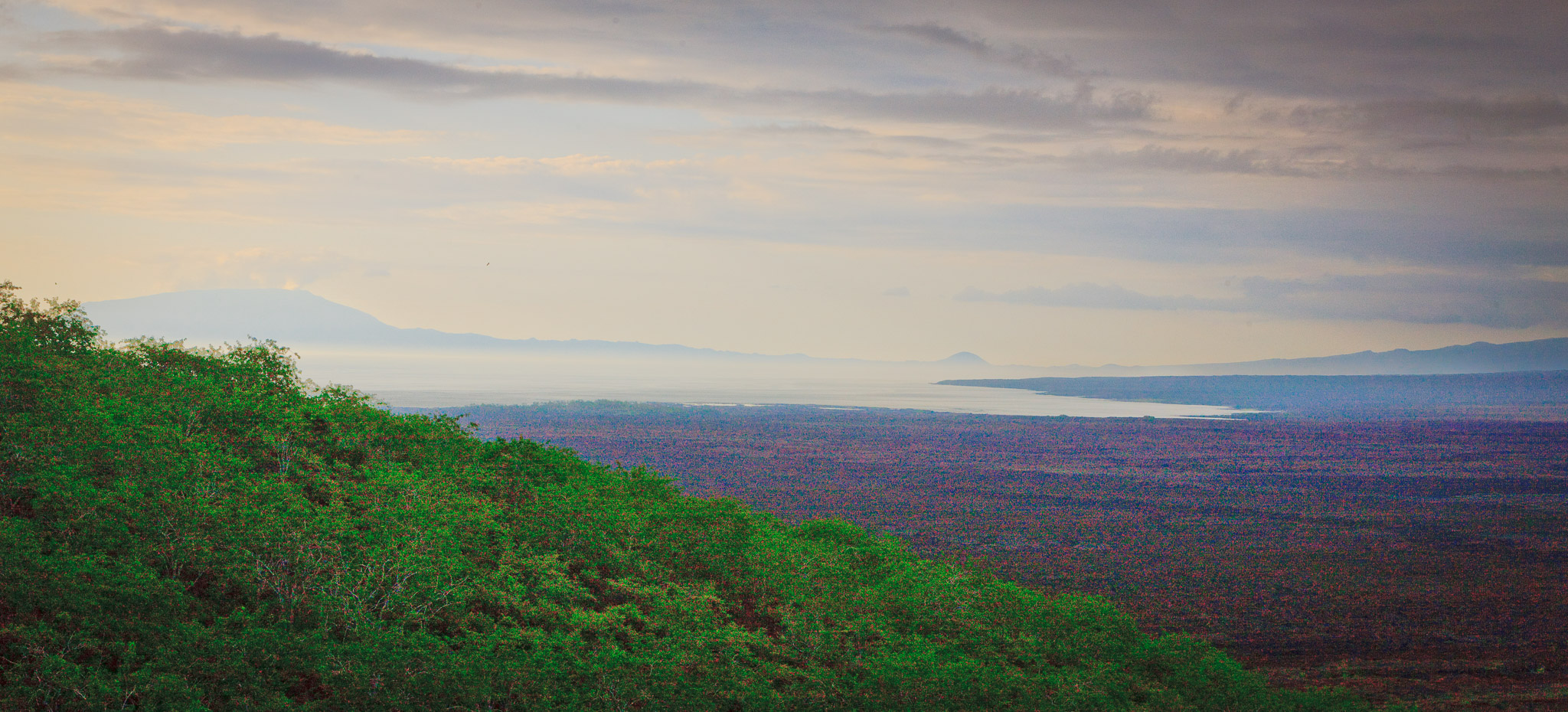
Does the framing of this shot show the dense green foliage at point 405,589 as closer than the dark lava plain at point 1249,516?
Yes

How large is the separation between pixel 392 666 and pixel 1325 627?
40793mm

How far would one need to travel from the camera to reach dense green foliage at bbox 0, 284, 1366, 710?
18.2 m

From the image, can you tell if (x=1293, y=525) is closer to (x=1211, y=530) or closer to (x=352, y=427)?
(x=1211, y=530)

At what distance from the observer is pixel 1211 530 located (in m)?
68.2

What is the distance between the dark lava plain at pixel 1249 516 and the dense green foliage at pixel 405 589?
16.3 meters

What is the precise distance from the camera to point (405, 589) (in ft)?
70.0

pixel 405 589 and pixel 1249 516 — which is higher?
pixel 405 589

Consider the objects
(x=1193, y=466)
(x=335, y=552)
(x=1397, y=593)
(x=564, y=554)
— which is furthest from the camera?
(x=1193, y=466)

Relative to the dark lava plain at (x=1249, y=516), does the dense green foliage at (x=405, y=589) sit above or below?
above

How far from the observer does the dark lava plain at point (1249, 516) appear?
4050cm

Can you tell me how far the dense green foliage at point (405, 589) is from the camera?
59.6 feet

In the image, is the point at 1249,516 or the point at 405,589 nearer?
the point at 405,589

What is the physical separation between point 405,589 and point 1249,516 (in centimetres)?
7049

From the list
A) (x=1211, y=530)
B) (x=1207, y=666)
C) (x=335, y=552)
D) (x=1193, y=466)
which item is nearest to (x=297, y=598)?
(x=335, y=552)
